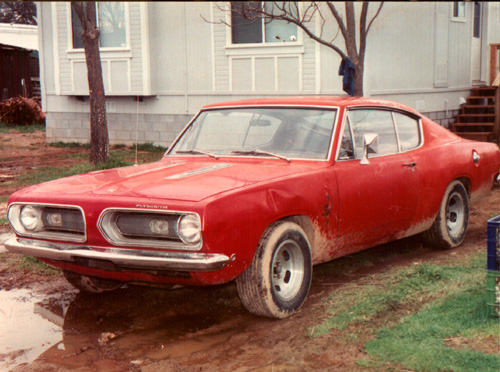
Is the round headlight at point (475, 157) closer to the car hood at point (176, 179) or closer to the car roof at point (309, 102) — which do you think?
the car roof at point (309, 102)

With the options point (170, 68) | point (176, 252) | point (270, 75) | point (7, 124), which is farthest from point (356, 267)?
point (7, 124)

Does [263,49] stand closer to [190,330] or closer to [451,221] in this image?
[451,221]

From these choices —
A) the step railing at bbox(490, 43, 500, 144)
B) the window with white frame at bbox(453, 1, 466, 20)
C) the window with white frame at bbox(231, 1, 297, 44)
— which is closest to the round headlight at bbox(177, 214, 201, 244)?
the window with white frame at bbox(231, 1, 297, 44)

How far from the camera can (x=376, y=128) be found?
5773 mm

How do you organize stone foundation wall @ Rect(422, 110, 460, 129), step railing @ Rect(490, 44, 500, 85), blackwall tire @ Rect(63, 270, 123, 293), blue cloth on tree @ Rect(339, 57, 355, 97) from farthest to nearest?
step railing @ Rect(490, 44, 500, 85) → stone foundation wall @ Rect(422, 110, 460, 129) → blue cloth on tree @ Rect(339, 57, 355, 97) → blackwall tire @ Rect(63, 270, 123, 293)

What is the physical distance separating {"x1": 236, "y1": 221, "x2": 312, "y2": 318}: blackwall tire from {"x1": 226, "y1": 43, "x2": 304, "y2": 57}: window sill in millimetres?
9067

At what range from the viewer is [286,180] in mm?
4527

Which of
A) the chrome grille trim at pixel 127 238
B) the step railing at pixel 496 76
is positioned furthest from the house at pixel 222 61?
the chrome grille trim at pixel 127 238

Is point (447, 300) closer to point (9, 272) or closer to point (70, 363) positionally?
point (70, 363)

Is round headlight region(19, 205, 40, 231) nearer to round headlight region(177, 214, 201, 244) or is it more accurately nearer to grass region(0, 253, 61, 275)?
round headlight region(177, 214, 201, 244)

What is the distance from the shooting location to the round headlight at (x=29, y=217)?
4566 millimetres

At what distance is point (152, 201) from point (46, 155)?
1221 centimetres

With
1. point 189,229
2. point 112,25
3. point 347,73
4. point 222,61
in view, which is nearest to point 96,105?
point 222,61

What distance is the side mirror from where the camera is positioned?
5.08 meters
